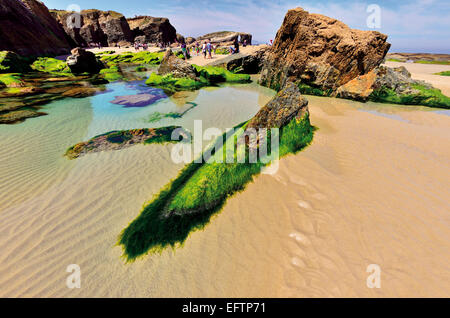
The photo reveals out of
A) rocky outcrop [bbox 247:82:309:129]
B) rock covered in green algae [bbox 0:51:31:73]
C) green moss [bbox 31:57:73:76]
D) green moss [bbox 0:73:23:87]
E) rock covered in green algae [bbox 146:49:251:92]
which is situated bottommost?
rocky outcrop [bbox 247:82:309:129]

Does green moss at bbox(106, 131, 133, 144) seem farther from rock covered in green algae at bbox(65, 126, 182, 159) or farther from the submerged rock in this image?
the submerged rock

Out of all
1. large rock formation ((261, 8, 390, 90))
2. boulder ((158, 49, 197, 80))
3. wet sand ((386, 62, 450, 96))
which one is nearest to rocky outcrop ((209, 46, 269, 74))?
boulder ((158, 49, 197, 80))

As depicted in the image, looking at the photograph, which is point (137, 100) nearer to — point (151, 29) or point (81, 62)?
point (81, 62)

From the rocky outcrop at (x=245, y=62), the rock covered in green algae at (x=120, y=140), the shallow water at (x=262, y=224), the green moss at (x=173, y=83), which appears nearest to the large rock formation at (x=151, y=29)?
the rocky outcrop at (x=245, y=62)

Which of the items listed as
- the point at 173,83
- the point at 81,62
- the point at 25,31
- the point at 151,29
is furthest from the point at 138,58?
the point at 151,29

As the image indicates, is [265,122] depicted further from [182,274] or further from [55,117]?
[55,117]
